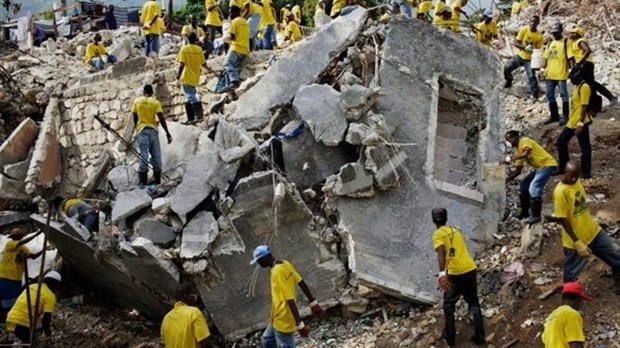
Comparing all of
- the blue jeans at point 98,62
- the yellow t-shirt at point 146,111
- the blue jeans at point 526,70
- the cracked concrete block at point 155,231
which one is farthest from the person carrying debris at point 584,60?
the blue jeans at point 98,62

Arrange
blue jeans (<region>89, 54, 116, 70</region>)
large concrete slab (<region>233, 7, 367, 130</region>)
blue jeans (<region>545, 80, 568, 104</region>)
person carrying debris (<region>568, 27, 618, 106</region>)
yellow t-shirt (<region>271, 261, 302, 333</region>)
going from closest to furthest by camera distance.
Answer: yellow t-shirt (<region>271, 261, 302, 333</region>), person carrying debris (<region>568, 27, 618, 106</region>), large concrete slab (<region>233, 7, 367, 130</region>), blue jeans (<region>545, 80, 568, 104</region>), blue jeans (<region>89, 54, 116, 70</region>)

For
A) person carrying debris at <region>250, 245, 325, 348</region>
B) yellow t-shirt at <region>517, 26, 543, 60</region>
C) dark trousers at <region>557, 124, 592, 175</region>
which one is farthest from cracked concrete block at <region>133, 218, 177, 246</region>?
yellow t-shirt at <region>517, 26, 543, 60</region>

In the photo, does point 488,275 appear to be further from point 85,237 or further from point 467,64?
point 85,237

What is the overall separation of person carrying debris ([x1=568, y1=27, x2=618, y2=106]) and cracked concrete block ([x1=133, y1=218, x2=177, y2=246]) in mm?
4903

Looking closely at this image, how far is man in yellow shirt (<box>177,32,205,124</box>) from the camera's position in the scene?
1026cm

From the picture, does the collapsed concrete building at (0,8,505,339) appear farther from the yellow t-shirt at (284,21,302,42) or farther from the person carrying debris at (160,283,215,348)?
the yellow t-shirt at (284,21,302,42)

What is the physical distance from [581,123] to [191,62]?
529 centimetres

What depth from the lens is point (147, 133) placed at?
894cm

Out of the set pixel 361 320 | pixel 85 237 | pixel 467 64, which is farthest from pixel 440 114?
pixel 85 237

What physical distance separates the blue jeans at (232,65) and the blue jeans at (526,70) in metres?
4.14

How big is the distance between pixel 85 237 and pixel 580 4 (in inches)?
441

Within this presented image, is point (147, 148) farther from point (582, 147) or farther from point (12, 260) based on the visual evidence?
point (582, 147)

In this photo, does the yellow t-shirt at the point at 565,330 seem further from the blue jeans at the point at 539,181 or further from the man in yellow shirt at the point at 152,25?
the man in yellow shirt at the point at 152,25

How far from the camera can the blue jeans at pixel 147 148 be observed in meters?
8.92
